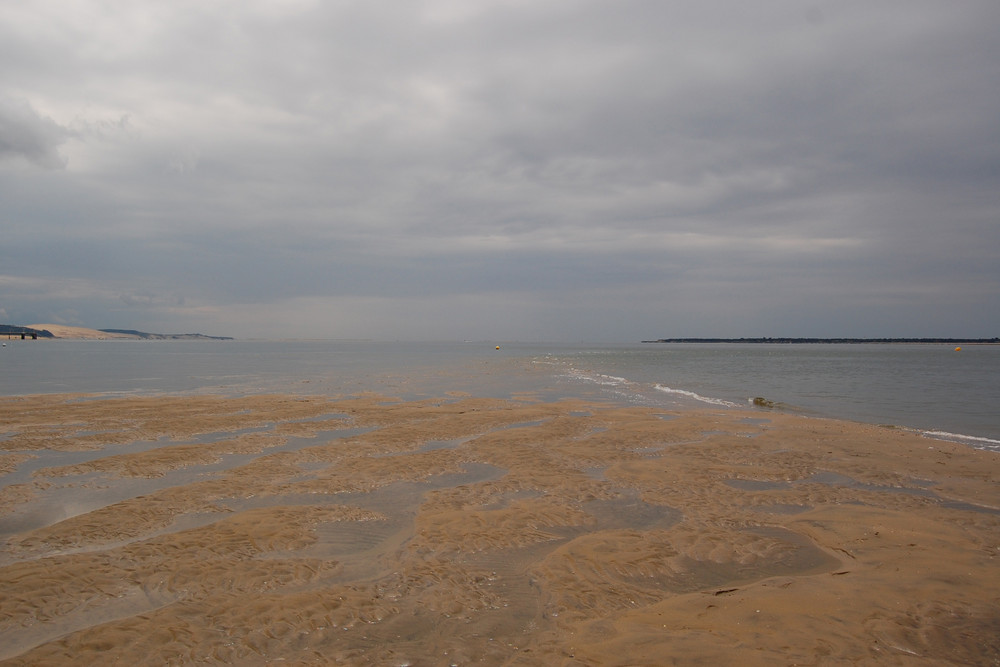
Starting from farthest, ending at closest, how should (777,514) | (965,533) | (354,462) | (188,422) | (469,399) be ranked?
1. (469,399)
2. (188,422)
3. (354,462)
4. (777,514)
5. (965,533)

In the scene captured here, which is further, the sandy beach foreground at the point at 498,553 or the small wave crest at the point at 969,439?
the small wave crest at the point at 969,439

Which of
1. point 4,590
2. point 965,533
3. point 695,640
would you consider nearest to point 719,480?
point 965,533

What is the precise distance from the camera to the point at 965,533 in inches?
335

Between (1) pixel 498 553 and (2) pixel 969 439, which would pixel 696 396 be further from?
(1) pixel 498 553

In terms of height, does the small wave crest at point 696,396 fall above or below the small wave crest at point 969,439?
below

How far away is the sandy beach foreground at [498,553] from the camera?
5355 mm

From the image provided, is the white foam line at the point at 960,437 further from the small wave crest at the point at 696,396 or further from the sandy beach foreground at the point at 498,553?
the small wave crest at the point at 696,396

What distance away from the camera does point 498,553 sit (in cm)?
784

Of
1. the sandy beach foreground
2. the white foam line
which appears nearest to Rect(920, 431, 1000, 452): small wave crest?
the white foam line

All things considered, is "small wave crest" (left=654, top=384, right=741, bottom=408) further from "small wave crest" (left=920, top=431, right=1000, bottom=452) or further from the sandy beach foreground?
the sandy beach foreground

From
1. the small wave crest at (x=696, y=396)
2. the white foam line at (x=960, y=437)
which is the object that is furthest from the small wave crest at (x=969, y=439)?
the small wave crest at (x=696, y=396)

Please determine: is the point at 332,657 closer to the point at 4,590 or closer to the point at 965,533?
the point at 4,590

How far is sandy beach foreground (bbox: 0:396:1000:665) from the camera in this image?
5355 mm

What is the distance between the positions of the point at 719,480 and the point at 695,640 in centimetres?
740
